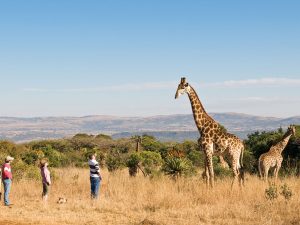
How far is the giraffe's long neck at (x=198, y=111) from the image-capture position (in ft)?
53.2

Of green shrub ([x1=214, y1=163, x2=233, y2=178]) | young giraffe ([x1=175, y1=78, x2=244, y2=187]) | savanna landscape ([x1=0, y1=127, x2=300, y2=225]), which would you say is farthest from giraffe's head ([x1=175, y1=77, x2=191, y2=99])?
green shrub ([x1=214, y1=163, x2=233, y2=178])

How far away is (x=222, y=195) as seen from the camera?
578 inches

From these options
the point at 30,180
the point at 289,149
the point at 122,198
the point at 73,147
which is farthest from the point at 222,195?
the point at 73,147

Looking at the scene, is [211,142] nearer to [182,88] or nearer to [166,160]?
[182,88]

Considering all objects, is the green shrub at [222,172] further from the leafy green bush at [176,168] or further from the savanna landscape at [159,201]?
the leafy green bush at [176,168]

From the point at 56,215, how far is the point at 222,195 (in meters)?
5.08

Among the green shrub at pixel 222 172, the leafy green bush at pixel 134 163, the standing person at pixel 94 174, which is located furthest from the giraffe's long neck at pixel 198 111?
the leafy green bush at pixel 134 163

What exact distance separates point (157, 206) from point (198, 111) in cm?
418

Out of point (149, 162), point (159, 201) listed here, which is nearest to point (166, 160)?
point (149, 162)

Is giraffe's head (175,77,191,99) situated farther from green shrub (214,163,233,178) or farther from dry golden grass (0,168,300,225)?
green shrub (214,163,233,178)

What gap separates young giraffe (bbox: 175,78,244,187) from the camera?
15.8 m

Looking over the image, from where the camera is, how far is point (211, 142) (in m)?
15.9

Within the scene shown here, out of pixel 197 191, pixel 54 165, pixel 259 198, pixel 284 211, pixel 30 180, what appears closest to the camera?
pixel 284 211

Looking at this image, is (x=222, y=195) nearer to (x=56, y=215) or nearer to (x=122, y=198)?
(x=122, y=198)
